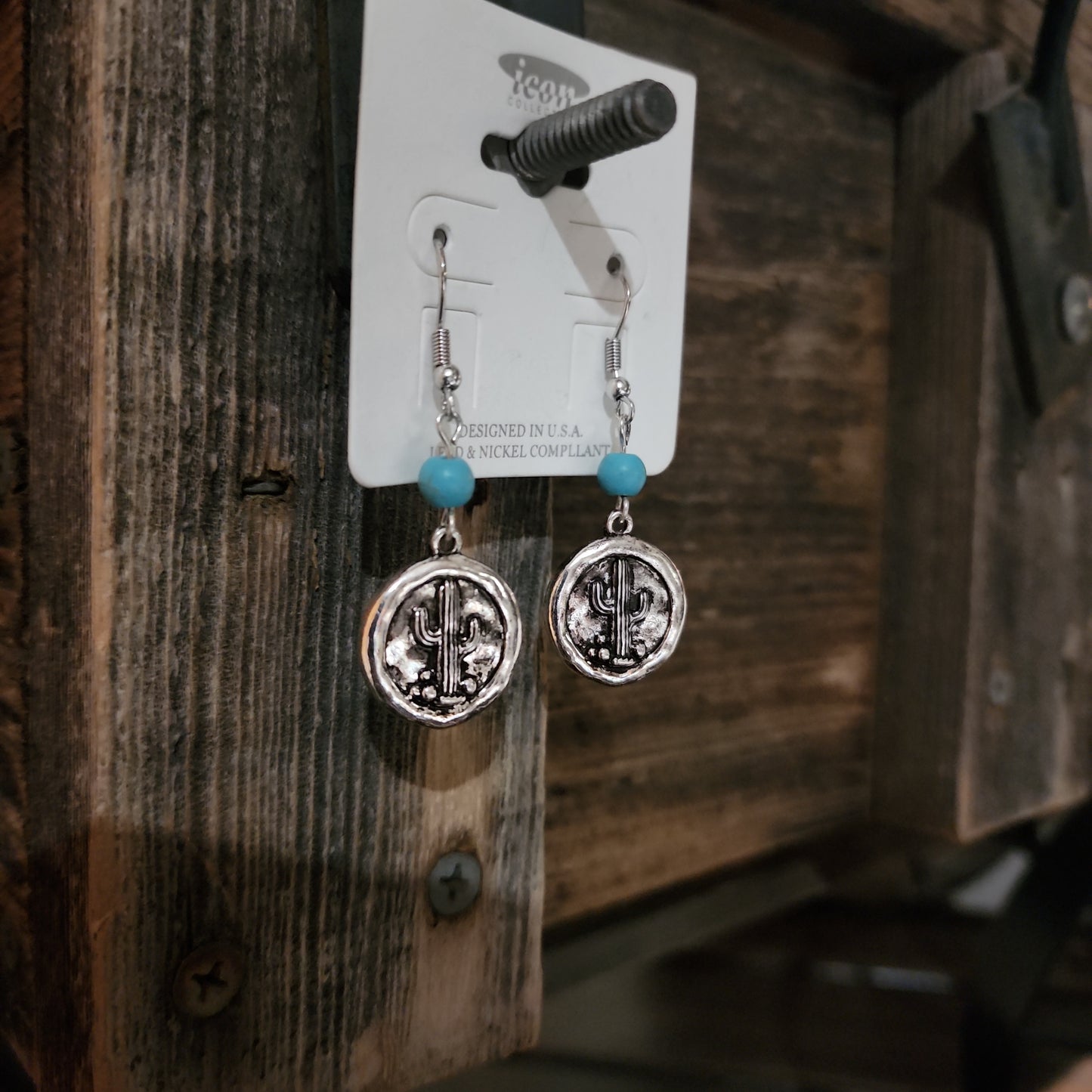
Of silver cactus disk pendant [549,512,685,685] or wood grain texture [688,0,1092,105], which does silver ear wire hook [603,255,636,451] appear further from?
wood grain texture [688,0,1092,105]

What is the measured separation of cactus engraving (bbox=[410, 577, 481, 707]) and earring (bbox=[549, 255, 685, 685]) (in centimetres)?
5

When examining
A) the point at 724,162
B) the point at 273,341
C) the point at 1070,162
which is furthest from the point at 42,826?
the point at 1070,162

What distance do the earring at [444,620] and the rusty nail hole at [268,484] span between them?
0.06 metres

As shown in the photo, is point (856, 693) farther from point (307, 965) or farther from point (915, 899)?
point (307, 965)

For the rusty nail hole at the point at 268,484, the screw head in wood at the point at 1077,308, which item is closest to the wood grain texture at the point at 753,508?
the screw head in wood at the point at 1077,308

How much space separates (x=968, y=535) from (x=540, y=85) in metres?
0.47

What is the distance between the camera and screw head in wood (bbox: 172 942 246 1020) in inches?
13.9

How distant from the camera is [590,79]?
0.41m

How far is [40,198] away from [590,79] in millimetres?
249

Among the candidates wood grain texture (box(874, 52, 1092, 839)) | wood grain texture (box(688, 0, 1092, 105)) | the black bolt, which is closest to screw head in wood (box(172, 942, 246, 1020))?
the black bolt

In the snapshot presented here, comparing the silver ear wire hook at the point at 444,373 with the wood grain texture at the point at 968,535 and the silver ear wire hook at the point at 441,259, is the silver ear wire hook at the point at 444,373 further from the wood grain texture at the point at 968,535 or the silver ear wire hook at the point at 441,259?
the wood grain texture at the point at 968,535

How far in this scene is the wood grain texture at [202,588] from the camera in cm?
33

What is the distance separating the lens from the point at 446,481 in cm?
36

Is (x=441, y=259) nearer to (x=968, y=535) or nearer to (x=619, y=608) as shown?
(x=619, y=608)
